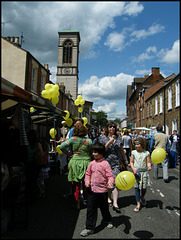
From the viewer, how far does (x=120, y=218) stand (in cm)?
329

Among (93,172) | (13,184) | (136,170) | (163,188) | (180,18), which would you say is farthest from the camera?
(163,188)

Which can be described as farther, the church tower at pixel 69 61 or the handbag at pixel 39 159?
the church tower at pixel 69 61

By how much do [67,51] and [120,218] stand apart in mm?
48295

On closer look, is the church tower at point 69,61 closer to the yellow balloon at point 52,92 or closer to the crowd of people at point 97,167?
the yellow balloon at point 52,92

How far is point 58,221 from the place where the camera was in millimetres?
1166

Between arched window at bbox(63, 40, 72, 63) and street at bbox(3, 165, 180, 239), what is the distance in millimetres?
44879

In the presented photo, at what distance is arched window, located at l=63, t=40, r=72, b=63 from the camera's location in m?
46.9

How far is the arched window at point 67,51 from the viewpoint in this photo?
154 ft

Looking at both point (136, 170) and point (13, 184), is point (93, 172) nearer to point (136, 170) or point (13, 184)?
point (136, 170)

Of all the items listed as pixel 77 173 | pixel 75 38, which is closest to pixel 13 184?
pixel 77 173

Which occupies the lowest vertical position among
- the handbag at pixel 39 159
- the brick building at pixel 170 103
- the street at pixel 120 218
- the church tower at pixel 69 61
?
the street at pixel 120 218

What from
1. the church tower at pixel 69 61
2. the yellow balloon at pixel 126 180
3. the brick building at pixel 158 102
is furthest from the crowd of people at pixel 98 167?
the church tower at pixel 69 61

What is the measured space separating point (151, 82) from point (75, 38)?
22539 millimetres

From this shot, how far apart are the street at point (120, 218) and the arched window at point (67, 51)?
4488 cm
